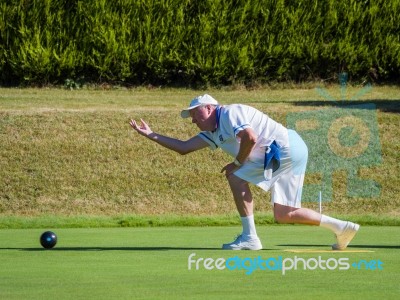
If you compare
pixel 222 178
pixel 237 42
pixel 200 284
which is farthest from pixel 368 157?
pixel 200 284

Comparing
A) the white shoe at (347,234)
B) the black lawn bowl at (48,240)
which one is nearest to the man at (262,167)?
the white shoe at (347,234)

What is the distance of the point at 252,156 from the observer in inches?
356

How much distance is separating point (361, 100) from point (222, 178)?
5.19 meters

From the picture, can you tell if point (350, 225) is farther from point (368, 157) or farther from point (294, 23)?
point (294, 23)

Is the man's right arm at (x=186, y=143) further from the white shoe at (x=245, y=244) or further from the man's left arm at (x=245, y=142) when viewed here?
the white shoe at (x=245, y=244)

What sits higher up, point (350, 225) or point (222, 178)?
point (350, 225)

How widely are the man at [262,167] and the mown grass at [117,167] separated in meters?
6.79

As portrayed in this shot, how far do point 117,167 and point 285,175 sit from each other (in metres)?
8.33

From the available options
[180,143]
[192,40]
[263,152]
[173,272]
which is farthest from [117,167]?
[173,272]

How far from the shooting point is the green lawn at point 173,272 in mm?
6488

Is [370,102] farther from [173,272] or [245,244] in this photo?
[173,272]

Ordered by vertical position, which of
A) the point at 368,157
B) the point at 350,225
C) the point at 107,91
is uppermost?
the point at 350,225

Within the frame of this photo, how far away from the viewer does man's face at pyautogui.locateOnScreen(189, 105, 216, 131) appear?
29.8 feet

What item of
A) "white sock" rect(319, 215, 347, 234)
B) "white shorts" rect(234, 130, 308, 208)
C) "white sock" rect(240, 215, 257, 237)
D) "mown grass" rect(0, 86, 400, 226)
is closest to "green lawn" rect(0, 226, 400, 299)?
"white sock" rect(240, 215, 257, 237)
